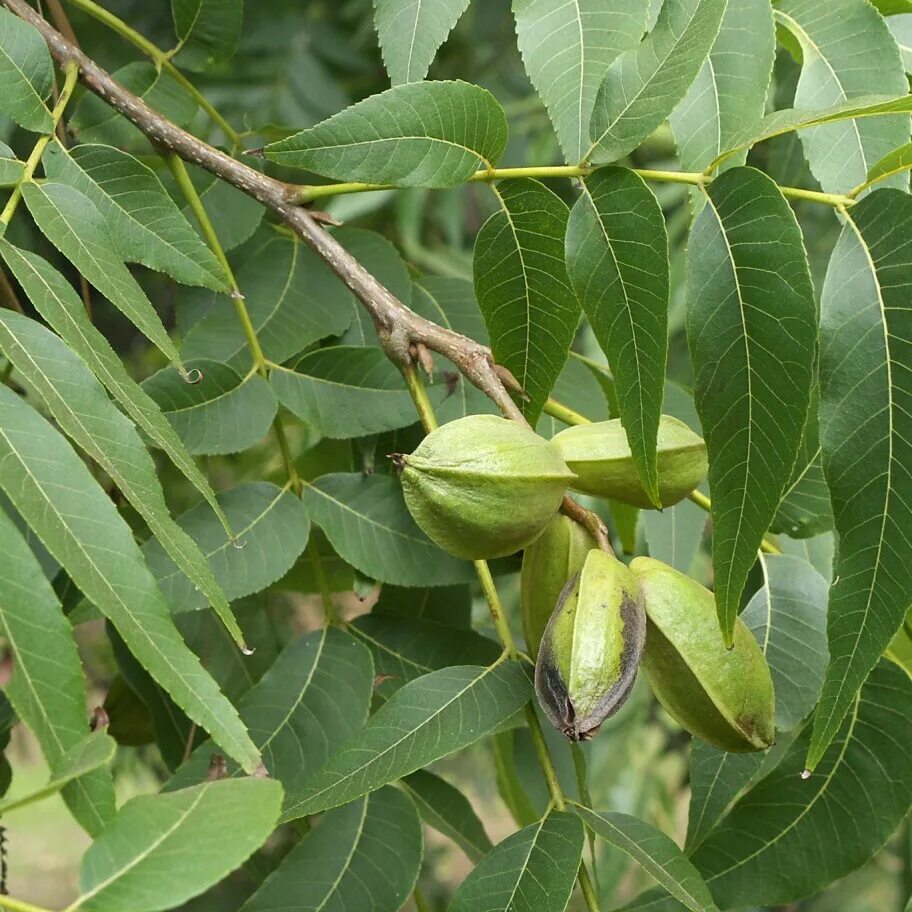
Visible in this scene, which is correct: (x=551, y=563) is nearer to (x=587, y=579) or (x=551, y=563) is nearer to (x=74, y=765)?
(x=587, y=579)

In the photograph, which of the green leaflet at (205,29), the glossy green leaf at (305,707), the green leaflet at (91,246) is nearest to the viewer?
the green leaflet at (91,246)

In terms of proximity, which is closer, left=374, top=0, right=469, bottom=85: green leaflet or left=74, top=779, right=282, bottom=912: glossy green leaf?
left=74, top=779, right=282, bottom=912: glossy green leaf

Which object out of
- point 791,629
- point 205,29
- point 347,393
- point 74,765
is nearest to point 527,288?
point 347,393

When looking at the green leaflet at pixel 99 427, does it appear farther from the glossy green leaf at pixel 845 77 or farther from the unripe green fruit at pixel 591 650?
the glossy green leaf at pixel 845 77

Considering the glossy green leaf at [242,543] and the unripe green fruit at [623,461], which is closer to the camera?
the unripe green fruit at [623,461]

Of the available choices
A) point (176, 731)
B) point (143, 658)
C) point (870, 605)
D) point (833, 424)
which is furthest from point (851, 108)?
point (176, 731)

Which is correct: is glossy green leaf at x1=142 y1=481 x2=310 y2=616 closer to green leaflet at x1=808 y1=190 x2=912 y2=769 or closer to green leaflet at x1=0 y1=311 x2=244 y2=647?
green leaflet at x1=0 y1=311 x2=244 y2=647

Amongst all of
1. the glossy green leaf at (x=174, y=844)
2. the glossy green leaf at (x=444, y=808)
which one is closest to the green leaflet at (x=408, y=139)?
the glossy green leaf at (x=174, y=844)

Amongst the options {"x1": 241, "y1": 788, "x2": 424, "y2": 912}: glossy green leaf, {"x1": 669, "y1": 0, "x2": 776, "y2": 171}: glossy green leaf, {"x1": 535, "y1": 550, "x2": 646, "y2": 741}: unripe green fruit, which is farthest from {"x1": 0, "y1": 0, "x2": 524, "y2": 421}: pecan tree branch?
{"x1": 241, "y1": 788, "x2": 424, "y2": 912}: glossy green leaf
